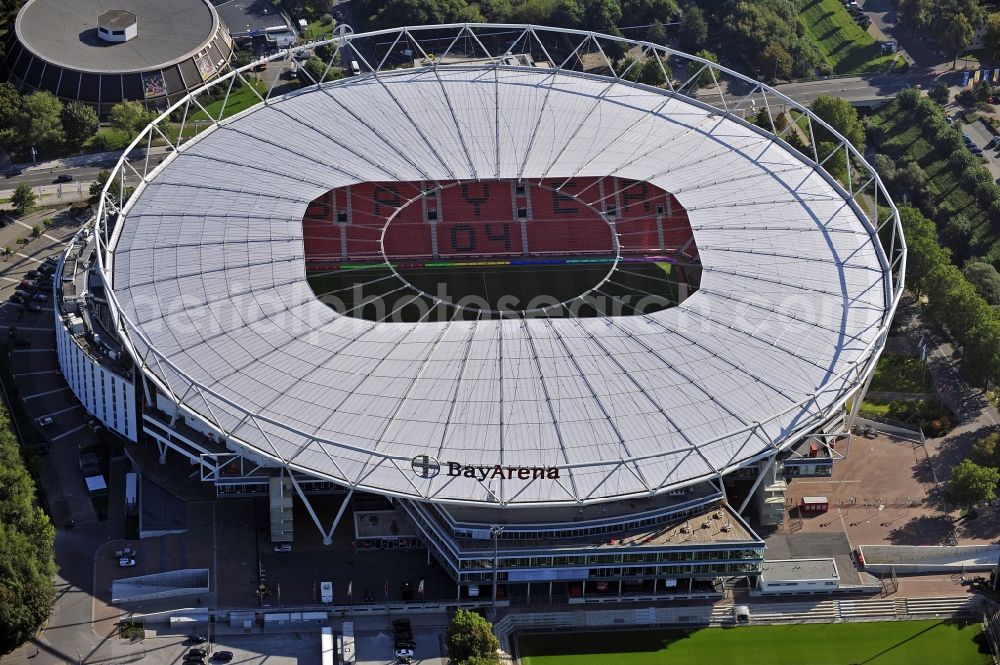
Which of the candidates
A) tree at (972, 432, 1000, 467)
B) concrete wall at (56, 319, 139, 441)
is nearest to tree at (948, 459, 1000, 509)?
tree at (972, 432, 1000, 467)

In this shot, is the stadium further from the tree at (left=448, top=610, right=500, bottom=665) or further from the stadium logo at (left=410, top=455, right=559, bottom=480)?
the tree at (left=448, top=610, right=500, bottom=665)

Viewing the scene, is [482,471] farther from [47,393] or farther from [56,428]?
[47,393]

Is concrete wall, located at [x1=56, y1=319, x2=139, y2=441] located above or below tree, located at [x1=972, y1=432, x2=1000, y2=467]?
above

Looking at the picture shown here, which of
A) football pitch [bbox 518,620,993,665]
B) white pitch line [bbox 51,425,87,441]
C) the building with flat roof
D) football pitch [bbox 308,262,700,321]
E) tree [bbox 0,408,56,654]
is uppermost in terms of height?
football pitch [bbox 308,262,700,321]

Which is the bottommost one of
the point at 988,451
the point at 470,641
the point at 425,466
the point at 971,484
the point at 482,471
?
the point at 470,641

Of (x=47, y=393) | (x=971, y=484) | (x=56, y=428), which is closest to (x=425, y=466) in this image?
(x=56, y=428)

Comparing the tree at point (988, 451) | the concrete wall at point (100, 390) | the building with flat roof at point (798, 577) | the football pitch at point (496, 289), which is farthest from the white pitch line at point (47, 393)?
the tree at point (988, 451)
